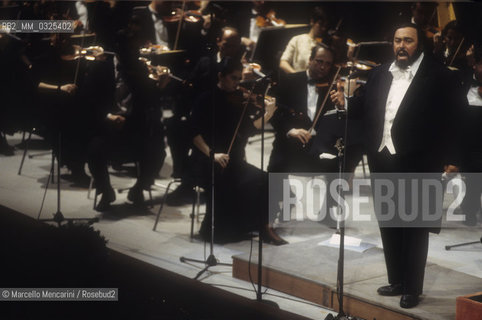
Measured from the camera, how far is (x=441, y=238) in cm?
527

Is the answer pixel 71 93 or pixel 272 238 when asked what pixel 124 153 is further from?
pixel 272 238

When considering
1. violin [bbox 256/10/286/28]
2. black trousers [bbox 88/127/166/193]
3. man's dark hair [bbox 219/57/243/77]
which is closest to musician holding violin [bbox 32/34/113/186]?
black trousers [bbox 88/127/166/193]

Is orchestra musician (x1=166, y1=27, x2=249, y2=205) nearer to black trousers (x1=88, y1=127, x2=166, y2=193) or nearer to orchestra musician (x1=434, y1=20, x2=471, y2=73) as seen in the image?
black trousers (x1=88, y1=127, x2=166, y2=193)

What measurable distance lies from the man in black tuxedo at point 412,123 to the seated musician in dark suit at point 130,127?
8.06 ft

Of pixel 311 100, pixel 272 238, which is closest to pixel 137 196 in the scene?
pixel 272 238

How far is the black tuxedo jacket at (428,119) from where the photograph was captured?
380 cm

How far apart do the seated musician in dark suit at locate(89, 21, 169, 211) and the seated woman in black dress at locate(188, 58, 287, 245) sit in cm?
86

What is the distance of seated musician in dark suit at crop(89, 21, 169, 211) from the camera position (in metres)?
5.80

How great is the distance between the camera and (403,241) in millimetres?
3902

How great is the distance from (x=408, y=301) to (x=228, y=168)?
5.98ft

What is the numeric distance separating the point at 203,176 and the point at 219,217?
12.6 inches

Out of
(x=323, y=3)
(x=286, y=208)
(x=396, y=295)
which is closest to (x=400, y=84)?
(x=396, y=295)

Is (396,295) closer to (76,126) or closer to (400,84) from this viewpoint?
(400,84)

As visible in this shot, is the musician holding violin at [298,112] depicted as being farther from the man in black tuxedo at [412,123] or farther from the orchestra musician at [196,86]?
the man in black tuxedo at [412,123]
